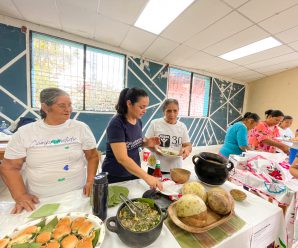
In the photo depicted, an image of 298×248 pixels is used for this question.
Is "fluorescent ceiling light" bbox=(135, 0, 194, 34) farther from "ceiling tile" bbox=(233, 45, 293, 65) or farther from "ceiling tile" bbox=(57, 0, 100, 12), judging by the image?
"ceiling tile" bbox=(233, 45, 293, 65)

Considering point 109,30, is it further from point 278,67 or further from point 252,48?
point 278,67

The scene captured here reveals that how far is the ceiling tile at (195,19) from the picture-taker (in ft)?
7.03

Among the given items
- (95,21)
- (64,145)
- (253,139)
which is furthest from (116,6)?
(253,139)

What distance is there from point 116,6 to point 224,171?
2.46m

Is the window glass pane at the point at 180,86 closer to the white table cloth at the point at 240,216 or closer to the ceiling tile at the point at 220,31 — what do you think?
the ceiling tile at the point at 220,31

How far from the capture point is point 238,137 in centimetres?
219

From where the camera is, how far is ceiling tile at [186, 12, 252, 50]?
2.42m

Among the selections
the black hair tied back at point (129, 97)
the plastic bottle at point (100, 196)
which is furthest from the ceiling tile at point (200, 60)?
the plastic bottle at point (100, 196)

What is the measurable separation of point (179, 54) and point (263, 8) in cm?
177

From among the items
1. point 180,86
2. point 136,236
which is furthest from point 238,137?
point 180,86

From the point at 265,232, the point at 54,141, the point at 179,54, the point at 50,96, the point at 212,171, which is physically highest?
the point at 179,54

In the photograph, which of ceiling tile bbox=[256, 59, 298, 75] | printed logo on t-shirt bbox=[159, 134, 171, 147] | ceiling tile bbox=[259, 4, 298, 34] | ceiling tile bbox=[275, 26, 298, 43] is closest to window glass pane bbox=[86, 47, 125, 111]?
printed logo on t-shirt bbox=[159, 134, 171, 147]

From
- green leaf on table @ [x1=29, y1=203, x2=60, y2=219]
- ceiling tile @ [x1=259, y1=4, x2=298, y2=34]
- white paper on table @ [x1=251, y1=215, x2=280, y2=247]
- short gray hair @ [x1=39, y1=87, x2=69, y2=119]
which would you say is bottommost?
white paper on table @ [x1=251, y1=215, x2=280, y2=247]

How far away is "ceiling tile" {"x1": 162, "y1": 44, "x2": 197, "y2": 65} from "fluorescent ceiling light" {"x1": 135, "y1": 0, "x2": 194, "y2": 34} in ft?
2.73
